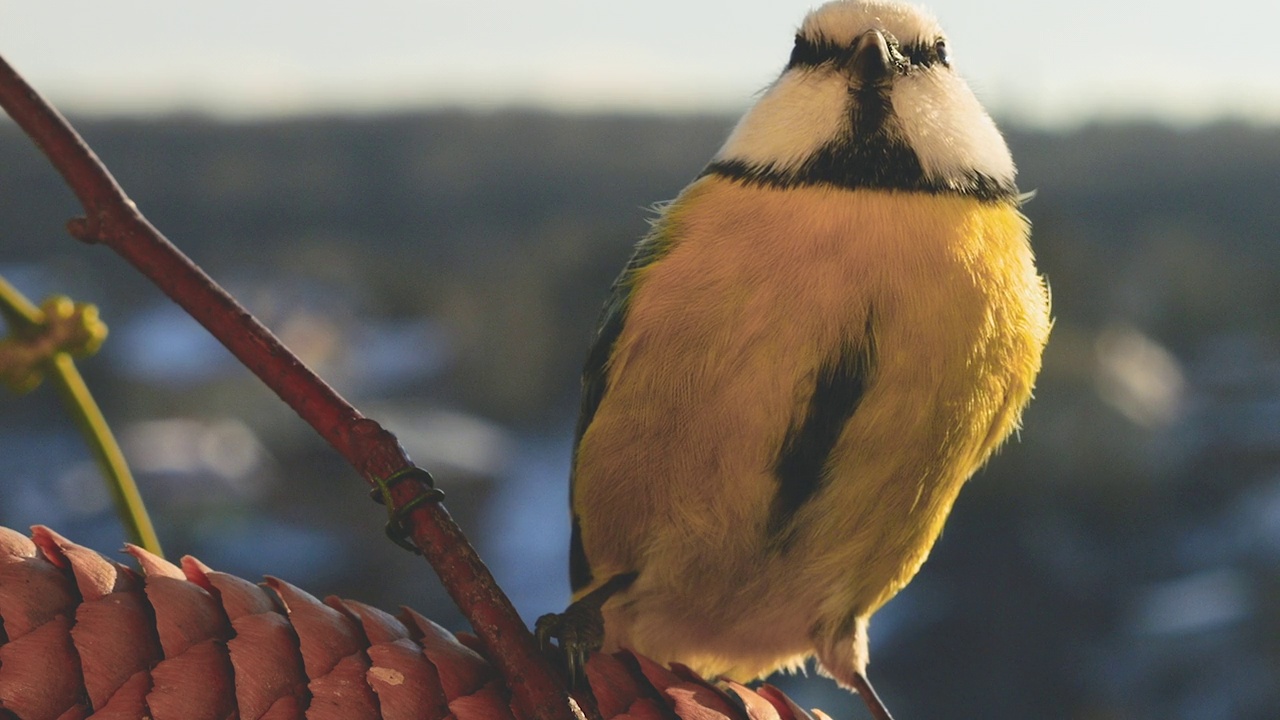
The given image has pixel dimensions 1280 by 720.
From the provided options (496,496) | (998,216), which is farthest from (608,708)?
(496,496)

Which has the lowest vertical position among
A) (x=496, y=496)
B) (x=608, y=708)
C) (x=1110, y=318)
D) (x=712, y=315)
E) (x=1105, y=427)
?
(x=608, y=708)

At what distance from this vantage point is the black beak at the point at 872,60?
387 millimetres

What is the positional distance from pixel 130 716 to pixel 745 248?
0.22 meters

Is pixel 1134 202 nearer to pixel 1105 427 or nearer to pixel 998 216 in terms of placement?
pixel 1105 427

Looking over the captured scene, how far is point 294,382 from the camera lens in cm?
26

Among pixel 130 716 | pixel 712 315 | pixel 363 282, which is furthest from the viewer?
pixel 363 282

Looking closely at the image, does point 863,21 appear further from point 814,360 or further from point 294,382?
point 294,382

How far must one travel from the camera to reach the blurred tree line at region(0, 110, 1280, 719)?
4.38 ft

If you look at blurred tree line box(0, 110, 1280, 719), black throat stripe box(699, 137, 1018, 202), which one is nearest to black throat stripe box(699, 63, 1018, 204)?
black throat stripe box(699, 137, 1018, 202)

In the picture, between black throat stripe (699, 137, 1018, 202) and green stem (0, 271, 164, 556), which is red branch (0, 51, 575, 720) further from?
black throat stripe (699, 137, 1018, 202)

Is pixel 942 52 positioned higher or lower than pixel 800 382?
higher

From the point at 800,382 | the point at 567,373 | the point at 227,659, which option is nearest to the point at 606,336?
the point at 800,382

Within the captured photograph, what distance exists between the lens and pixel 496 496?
1380mm

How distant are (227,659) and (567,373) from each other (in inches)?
46.1
